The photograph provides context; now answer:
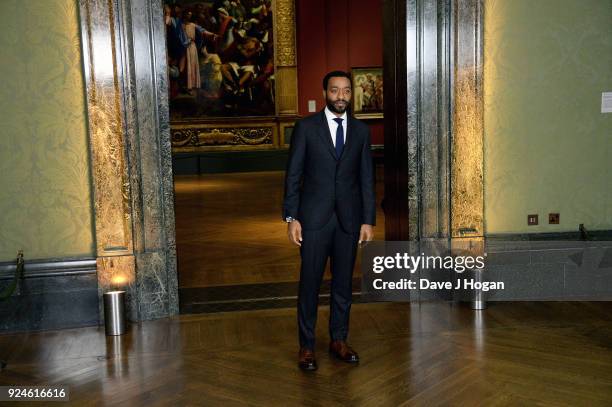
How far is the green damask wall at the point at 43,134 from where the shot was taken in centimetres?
466

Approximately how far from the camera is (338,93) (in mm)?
3627

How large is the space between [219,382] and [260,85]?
13164 mm

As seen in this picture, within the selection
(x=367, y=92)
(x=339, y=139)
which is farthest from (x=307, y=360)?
(x=367, y=92)

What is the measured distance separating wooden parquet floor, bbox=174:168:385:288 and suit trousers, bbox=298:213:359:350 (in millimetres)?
1905

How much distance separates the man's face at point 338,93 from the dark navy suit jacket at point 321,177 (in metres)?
0.14

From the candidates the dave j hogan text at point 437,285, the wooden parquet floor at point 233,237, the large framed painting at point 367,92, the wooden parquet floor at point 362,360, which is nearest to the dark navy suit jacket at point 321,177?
the wooden parquet floor at point 362,360

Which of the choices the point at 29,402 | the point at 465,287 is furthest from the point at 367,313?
the point at 29,402

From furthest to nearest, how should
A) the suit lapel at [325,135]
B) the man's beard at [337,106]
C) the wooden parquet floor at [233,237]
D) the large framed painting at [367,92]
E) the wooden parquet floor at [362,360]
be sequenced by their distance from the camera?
the large framed painting at [367,92], the wooden parquet floor at [233,237], the suit lapel at [325,135], the man's beard at [337,106], the wooden parquet floor at [362,360]

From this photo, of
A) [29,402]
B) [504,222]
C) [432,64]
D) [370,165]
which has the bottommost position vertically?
[29,402]

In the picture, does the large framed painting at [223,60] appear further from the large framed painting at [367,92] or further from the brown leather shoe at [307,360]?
the brown leather shoe at [307,360]

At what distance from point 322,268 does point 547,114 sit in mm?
2412

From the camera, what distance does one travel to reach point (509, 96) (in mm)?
5230

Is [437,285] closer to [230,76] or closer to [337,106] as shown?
[337,106]

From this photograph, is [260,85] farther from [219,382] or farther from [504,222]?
[219,382]
